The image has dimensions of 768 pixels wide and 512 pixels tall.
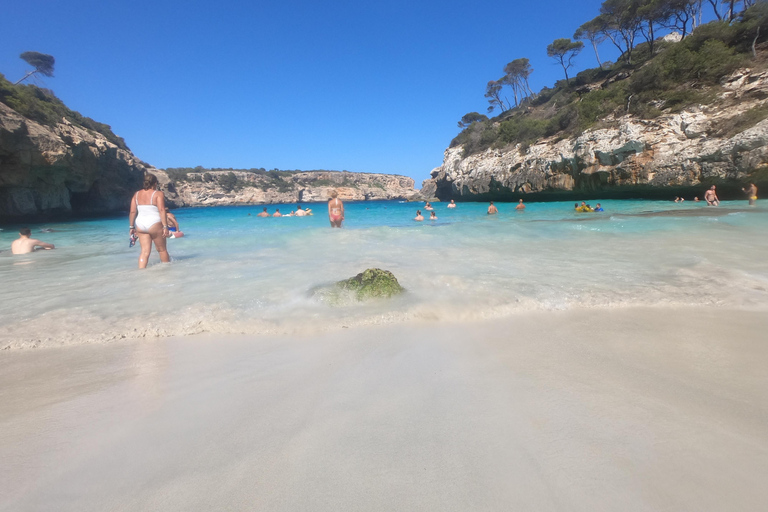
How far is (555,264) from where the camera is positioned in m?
5.64

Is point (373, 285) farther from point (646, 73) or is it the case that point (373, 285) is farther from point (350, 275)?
point (646, 73)

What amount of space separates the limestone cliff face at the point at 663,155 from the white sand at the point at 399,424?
21166 millimetres

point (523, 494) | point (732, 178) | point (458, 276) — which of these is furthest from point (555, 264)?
point (732, 178)

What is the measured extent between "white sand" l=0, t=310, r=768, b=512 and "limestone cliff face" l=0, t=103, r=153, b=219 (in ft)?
76.5

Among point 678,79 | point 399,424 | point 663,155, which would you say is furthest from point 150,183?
point 678,79

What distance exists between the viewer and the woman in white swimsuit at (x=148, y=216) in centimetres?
600

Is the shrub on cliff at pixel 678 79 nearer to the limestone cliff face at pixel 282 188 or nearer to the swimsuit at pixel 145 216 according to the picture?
the swimsuit at pixel 145 216

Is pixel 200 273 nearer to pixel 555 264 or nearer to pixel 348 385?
pixel 348 385

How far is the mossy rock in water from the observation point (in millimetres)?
3957

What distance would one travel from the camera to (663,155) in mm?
20438

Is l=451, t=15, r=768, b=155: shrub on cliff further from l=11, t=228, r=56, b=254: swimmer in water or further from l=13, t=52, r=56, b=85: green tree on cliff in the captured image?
l=13, t=52, r=56, b=85: green tree on cliff

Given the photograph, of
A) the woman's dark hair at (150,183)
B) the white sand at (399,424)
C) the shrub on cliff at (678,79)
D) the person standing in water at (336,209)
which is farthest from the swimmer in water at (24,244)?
the shrub on cliff at (678,79)

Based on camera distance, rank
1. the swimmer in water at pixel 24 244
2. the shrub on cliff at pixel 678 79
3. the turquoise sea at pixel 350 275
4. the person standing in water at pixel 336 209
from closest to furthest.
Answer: the turquoise sea at pixel 350 275, the swimmer in water at pixel 24 244, the person standing in water at pixel 336 209, the shrub on cliff at pixel 678 79

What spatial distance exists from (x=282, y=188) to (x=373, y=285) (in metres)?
106
